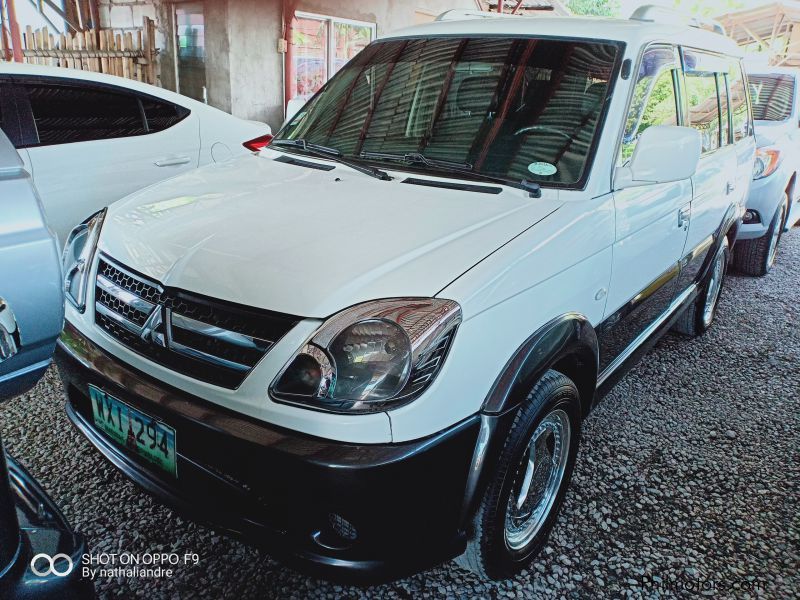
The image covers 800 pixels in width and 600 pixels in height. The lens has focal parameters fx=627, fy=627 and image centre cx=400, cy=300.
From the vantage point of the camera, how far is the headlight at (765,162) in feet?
17.6

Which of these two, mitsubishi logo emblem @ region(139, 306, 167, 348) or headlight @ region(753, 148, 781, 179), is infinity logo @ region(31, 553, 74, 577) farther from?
headlight @ region(753, 148, 781, 179)

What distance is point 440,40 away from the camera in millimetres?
2746

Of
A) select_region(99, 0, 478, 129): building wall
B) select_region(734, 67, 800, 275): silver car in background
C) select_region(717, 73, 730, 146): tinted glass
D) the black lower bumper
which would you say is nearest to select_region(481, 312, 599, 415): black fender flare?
the black lower bumper

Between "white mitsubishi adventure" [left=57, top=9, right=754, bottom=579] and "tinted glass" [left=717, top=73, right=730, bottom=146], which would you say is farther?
"tinted glass" [left=717, top=73, right=730, bottom=146]

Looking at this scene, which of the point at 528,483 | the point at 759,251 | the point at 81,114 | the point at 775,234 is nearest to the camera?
the point at 528,483

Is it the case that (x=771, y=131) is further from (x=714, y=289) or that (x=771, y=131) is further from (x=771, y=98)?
(x=714, y=289)

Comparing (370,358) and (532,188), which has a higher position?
(532,188)

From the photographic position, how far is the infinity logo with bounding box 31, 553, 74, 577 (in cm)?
104

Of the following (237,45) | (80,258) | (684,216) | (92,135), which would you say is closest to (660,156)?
(684,216)

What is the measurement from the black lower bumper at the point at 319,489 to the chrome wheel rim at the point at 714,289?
10.3 feet

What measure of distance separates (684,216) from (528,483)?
166 cm

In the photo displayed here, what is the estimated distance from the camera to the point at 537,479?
6.95ft

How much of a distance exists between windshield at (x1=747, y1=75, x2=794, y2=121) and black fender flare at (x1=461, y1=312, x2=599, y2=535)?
5416mm

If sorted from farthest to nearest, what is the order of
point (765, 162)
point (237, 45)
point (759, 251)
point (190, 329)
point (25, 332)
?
point (237, 45) < point (759, 251) < point (765, 162) < point (190, 329) < point (25, 332)
